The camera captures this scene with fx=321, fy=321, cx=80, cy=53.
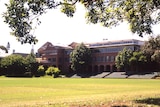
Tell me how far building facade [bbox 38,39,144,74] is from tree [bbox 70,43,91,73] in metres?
4.24

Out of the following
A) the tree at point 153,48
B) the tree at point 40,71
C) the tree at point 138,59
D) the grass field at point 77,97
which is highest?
the tree at point 153,48

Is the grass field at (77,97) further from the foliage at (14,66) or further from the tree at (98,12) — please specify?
the foliage at (14,66)

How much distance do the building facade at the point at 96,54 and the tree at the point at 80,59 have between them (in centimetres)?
424

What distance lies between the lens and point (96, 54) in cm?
11931

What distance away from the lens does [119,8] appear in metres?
19.3

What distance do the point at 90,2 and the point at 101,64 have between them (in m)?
100

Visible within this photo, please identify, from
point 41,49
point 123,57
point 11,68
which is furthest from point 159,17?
point 41,49

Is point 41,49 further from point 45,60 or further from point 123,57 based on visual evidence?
point 123,57

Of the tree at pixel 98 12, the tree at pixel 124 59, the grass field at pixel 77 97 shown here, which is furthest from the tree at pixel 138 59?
the tree at pixel 98 12

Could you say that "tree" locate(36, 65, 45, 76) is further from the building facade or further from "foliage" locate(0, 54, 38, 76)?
the building facade

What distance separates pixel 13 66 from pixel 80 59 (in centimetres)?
2337

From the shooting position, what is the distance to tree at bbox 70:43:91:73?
4478 inches

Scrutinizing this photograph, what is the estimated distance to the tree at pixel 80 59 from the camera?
113750mm

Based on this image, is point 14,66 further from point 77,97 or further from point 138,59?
point 77,97
